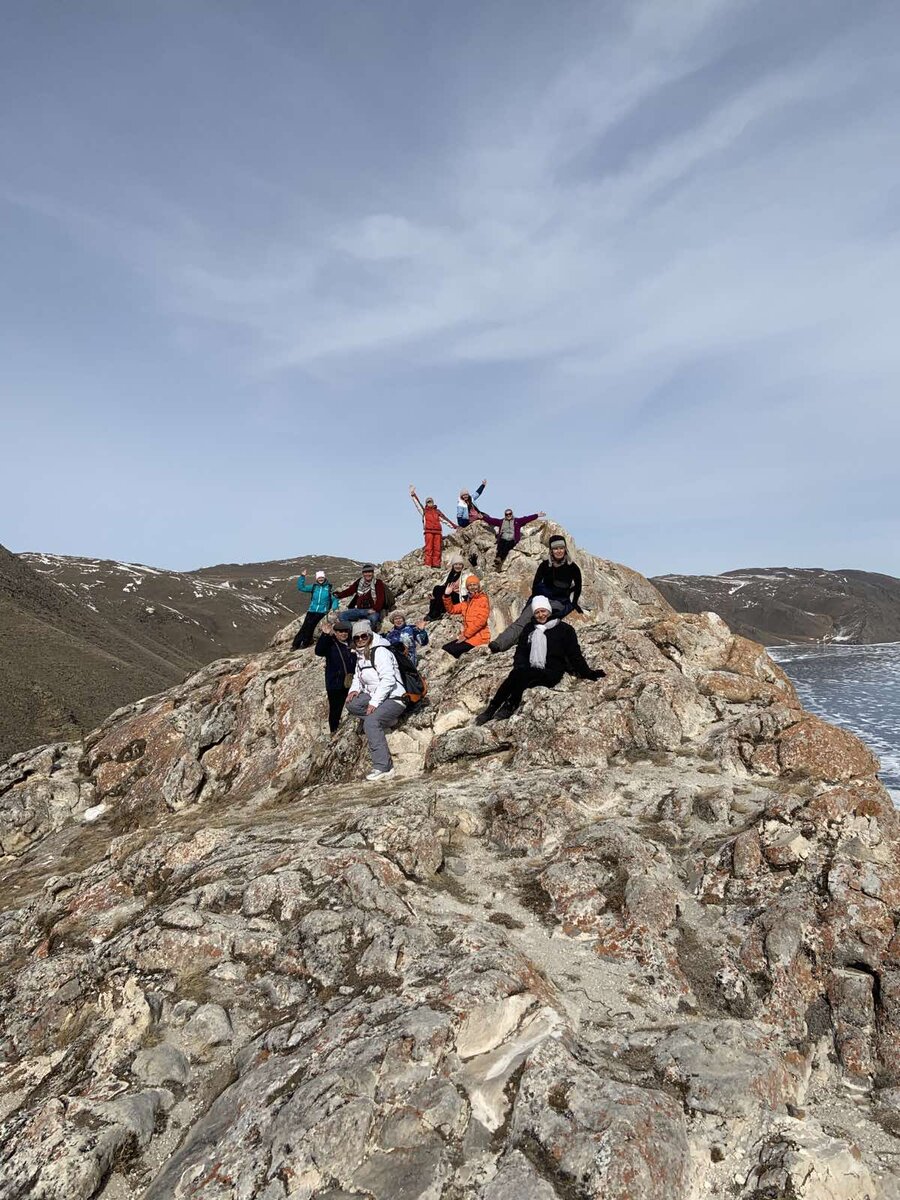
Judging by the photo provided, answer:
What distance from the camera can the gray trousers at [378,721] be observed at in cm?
1659

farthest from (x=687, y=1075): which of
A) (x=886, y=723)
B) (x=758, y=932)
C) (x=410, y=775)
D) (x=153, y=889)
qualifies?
(x=886, y=723)

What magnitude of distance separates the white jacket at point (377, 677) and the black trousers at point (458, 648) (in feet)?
18.4

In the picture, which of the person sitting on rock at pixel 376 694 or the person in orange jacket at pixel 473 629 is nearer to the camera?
the person sitting on rock at pixel 376 694

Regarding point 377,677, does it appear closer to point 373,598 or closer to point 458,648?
point 458,648

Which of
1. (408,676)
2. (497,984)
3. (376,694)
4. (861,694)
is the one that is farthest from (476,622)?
(861,694)

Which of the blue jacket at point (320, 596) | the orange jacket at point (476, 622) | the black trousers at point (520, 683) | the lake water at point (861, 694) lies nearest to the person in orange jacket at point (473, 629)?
the orange jacket at point (476, 622)

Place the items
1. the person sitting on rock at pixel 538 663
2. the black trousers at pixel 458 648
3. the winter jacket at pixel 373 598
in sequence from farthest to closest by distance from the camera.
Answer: the winter jacket at pixel 373 598 < the black trousers at pixel 458 648 < the person sitting on rock at pixel 538 663

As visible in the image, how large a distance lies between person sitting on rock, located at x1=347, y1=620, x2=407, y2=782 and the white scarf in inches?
154

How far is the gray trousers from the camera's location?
16594 mm

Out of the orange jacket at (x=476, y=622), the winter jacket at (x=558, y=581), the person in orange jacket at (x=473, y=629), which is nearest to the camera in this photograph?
the winter jacket at (x=558, y=581)

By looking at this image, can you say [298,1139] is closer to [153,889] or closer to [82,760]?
[153,889]

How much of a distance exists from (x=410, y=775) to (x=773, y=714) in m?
9.66

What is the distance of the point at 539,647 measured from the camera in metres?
17.8

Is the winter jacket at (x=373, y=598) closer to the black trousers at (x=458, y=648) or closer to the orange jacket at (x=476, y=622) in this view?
the orange jacket at (x=476, y=622)
